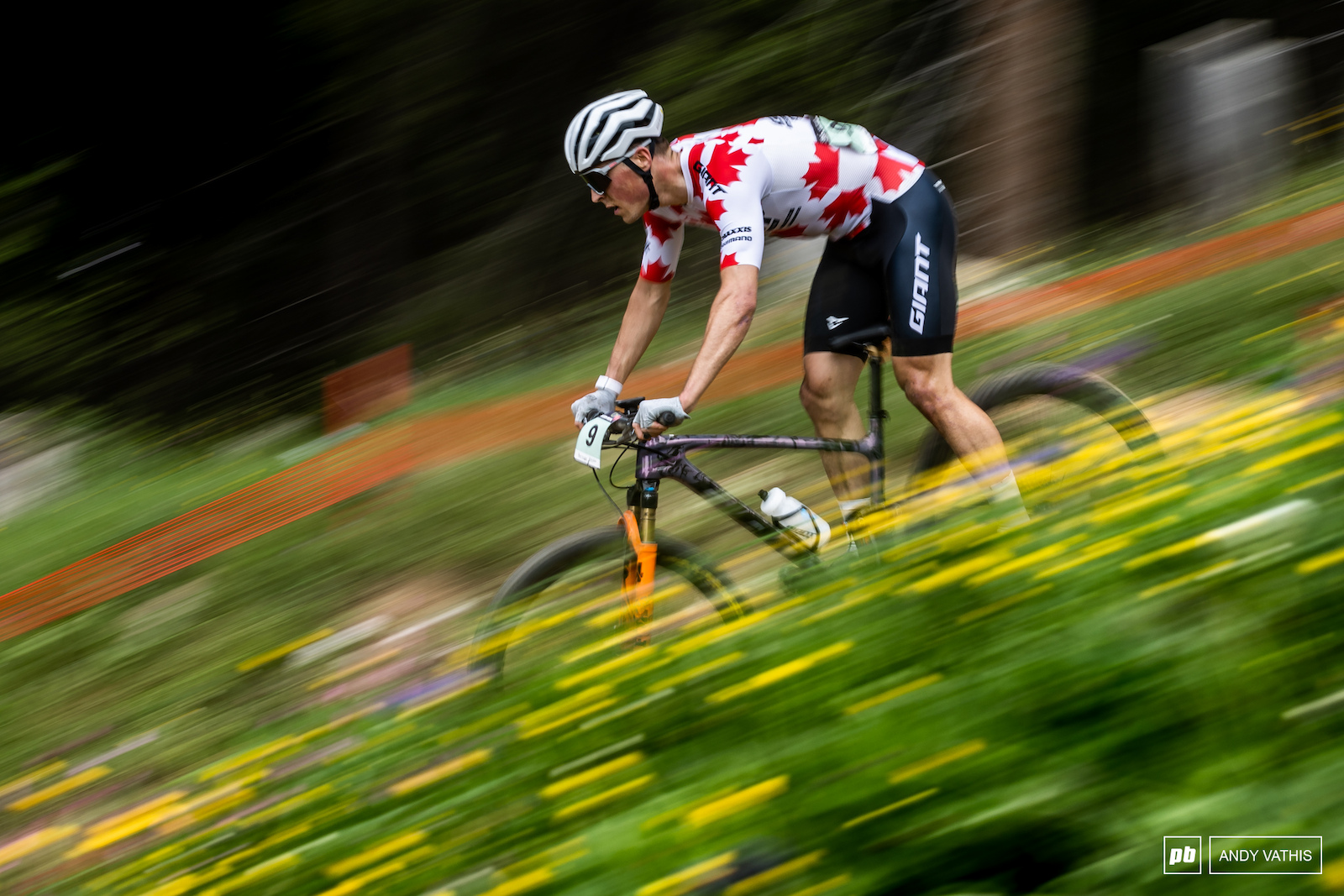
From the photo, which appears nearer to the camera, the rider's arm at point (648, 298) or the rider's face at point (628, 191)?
the rider's face at point (628, 191)

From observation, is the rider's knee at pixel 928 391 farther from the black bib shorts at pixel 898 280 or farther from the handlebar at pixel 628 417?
the handlebar at pixel 628 417

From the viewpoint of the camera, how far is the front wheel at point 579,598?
127 inches

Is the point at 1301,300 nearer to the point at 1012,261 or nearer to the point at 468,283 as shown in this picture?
the point at 1012,261

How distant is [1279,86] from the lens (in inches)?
312

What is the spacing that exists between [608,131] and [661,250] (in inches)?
20.3

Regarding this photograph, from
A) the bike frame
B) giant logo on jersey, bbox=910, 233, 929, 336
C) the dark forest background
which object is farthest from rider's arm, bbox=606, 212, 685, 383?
the dark forest background

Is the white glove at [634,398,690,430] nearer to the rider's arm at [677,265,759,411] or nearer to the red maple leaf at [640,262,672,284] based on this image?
the rider's arm at [677,265,759,411]

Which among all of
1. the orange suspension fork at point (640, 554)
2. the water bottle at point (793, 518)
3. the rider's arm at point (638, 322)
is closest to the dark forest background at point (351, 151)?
the rider's arm at point (638, 322)

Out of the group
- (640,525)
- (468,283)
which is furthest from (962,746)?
(468,283)

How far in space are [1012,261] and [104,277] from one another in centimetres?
788

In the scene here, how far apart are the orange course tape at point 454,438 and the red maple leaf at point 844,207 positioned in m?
2.38

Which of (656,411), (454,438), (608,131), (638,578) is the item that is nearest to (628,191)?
(608,131)

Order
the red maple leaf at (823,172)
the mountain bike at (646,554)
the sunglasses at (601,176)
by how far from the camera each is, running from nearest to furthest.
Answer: the mountain bike at (646,554)
the sunglasses at (601,176)
the red maple leaf at (823,172)

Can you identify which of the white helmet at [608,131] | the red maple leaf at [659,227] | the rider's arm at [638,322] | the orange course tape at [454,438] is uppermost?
the white helmet at [608,131]
